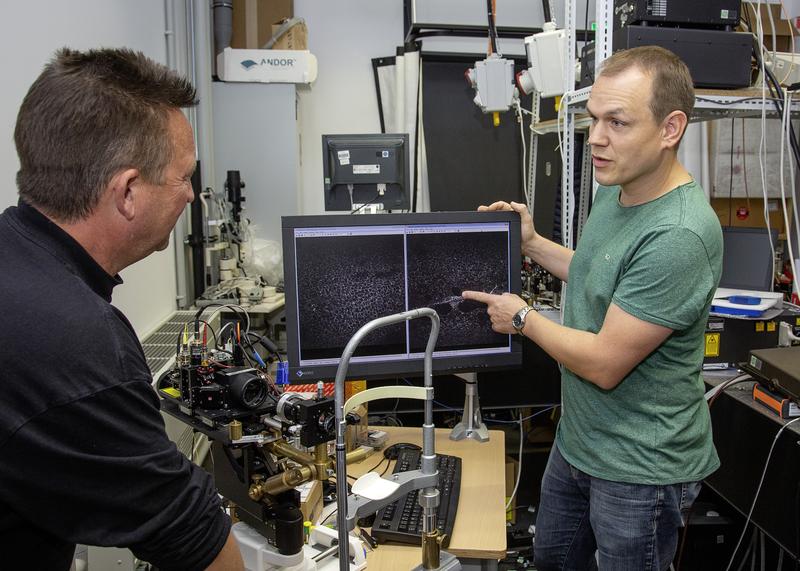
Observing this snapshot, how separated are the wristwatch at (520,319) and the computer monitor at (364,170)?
1267 millimetres

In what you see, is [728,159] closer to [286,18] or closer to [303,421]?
[286,18]

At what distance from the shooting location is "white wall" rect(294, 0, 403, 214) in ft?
14.1

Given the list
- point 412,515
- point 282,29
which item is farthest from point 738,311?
point 282,29

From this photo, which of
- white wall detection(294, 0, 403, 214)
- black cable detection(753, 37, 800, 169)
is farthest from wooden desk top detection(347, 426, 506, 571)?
white wall detection(294, 0, 403, 214)

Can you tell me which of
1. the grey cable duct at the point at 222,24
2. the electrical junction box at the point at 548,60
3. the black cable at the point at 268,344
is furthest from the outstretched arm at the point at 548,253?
the grey cable duct at the point at 222,24

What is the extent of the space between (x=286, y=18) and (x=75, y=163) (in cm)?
358

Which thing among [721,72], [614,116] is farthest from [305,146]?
[614,116]

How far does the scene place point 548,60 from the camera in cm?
247

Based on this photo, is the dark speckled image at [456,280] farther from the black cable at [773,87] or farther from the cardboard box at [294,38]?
the cardboard box at [294,38]

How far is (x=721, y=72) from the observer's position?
197 cm

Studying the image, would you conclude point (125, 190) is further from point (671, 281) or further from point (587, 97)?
point (587, 97)

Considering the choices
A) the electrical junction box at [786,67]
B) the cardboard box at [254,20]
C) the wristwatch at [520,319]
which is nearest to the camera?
the wristwatch at [520,319]

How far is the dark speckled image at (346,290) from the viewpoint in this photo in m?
1.55

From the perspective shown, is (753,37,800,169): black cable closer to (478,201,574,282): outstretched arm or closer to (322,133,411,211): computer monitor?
(478,201,574,282): outstretched arm
